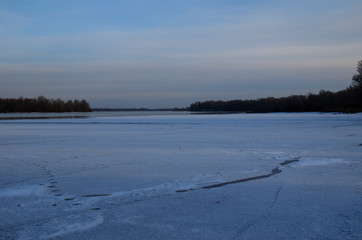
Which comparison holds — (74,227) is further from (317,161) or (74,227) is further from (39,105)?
(39,105)

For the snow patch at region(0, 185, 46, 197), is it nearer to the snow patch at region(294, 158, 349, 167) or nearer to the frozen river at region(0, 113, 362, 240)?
the frozen river at region(0, 113, 362, 240)

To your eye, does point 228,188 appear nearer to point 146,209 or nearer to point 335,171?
point 146,209

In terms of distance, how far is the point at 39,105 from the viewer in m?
108

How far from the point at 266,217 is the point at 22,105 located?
112449 millimetres

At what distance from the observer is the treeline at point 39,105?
101 meters

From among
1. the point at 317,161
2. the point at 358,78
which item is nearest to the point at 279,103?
the point at 358,78

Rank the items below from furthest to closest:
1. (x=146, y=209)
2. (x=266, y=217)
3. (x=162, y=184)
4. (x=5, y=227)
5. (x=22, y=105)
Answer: (x=22, y=105) < (x=162, y=184) < (x=146, y=209) < (x=266, y=217) < (x=5, y=227)

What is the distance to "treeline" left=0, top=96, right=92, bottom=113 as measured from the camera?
101 metres

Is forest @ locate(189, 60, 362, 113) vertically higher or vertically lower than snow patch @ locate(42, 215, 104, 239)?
higher

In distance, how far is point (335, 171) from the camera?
20.0 feet

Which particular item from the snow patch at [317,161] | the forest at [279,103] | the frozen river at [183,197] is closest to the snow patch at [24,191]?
the frozen river at [183,197]

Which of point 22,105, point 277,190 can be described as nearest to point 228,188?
point 277,190

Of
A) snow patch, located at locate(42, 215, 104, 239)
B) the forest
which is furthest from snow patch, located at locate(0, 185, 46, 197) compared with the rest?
Result: the forest

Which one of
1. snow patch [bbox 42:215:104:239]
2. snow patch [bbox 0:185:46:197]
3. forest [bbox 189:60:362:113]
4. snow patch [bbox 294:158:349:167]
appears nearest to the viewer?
snow patch [bbox 42:215:104:239]
